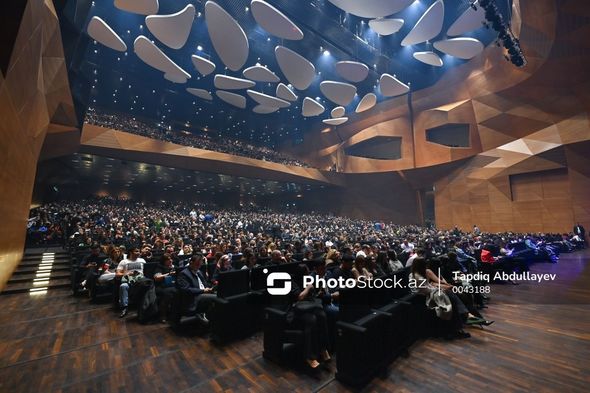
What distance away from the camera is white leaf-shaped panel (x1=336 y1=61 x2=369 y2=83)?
16.7 metres

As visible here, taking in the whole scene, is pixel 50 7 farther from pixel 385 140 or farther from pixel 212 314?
pixel 385 140

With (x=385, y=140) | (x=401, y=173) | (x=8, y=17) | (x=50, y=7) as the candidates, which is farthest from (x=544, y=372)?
(x=385, y=140)

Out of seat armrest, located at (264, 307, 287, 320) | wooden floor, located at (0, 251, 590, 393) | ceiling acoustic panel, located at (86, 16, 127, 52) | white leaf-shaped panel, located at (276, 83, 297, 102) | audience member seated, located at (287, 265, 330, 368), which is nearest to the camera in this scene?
wooden floor, located at (0, 251, 590, 393)

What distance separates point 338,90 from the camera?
19000 mm

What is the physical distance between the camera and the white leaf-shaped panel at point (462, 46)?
562 inches

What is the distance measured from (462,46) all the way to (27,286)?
2076cm

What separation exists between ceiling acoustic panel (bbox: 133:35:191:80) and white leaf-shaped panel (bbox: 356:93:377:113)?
1408cm

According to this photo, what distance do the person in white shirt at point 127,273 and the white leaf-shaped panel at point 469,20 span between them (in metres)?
18.5

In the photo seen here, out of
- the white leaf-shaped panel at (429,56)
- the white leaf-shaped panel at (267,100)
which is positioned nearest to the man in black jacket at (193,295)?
the white leaf-shaped panel at (429,56)

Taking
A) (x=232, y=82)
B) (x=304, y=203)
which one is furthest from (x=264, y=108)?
(x=304, y=203)

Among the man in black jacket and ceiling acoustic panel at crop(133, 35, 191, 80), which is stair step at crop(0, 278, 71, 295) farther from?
ceiling acoustic panel at crop(133, 35, 191, 80)

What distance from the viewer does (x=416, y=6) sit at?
16688 millimetres

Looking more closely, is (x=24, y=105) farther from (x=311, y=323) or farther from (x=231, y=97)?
(x=231, y=97)

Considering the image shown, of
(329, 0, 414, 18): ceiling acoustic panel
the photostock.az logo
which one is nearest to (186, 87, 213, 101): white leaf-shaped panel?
(329, 0, 414, 18): ceiling acoustic panel
